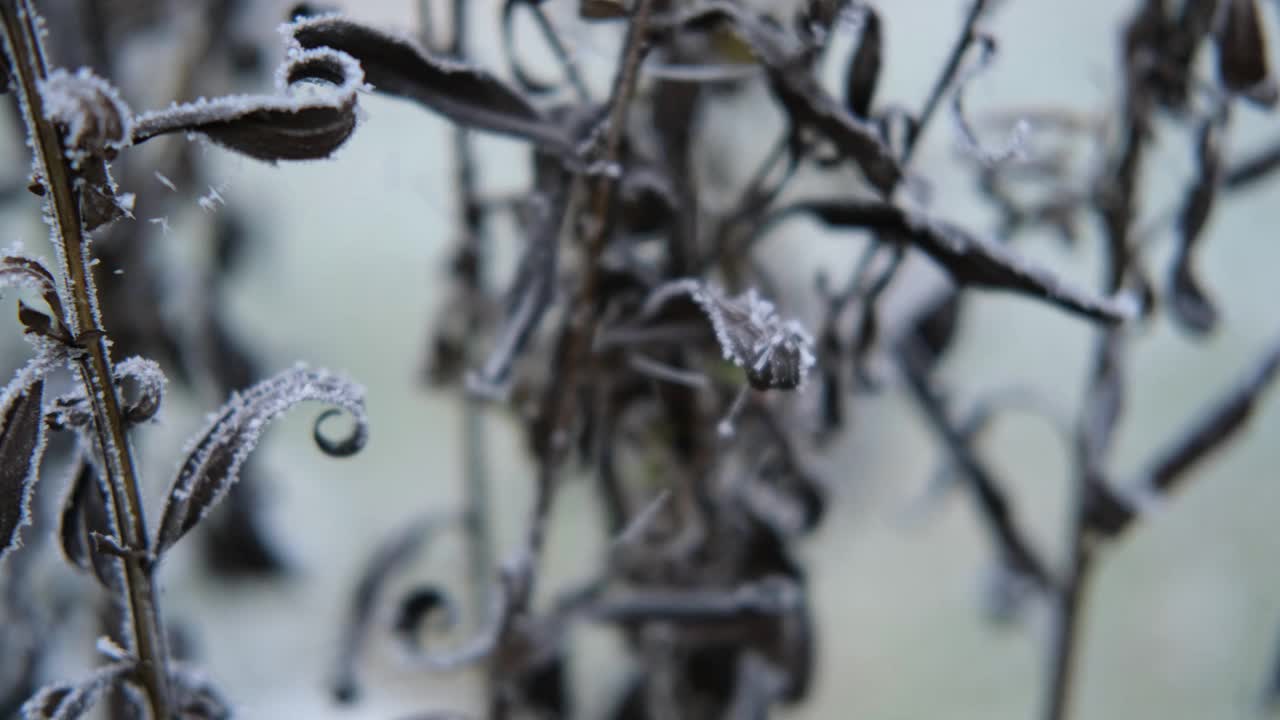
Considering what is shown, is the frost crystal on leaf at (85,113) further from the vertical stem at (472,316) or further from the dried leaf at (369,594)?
the dried leaf at (369,594)

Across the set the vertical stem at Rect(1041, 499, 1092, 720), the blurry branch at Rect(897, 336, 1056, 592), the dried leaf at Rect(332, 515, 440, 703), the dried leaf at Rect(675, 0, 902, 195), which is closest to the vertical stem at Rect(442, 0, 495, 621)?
the dried leaf at Rect(332, 515, 440, 703)

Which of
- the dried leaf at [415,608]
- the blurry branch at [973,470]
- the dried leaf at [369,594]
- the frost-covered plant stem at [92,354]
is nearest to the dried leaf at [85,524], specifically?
the frost-covered plant stem at [92,354]

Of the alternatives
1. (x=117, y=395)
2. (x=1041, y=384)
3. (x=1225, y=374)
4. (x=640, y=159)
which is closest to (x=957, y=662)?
(x=1041, y=384)

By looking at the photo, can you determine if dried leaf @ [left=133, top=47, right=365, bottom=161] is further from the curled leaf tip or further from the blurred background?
the blurred background

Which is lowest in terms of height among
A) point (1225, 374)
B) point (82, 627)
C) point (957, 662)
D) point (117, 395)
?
point (957, 662)

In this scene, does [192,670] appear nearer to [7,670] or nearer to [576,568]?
[7,670]

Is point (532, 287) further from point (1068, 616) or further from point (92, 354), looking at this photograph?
point (1068, 616)
